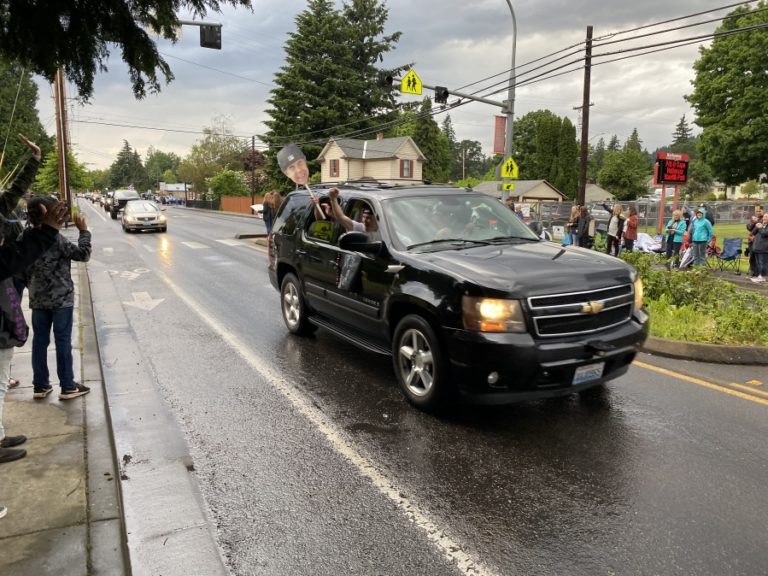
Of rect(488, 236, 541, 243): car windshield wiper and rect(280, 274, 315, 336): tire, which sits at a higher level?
rect(488, 236, 541, 243): car windshield wiper

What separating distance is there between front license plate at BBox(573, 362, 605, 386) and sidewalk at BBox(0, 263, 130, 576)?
3.15 meters

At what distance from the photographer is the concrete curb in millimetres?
6387

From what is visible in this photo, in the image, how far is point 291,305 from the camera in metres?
7.70

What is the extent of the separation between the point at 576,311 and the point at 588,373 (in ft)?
1.62

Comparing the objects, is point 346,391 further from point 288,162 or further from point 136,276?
point 136,276

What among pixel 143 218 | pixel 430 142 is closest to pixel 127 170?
pixel 430 142

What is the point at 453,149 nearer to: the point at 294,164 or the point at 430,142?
the point at 430,142

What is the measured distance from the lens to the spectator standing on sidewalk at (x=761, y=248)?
46.7ft

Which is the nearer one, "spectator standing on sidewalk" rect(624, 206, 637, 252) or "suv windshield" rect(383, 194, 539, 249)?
"suv windshield" rect(383, 194, 539, 249)

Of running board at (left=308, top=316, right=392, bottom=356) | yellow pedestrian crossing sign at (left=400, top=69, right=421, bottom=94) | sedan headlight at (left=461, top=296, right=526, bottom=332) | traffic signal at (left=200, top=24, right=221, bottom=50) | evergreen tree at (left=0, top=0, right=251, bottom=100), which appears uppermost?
yellow pedestrian crossing sign at (left=400, top=69, right=421, bottom=94)

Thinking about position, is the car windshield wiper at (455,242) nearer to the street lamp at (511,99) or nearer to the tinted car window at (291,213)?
the tinted car window at (291,213)

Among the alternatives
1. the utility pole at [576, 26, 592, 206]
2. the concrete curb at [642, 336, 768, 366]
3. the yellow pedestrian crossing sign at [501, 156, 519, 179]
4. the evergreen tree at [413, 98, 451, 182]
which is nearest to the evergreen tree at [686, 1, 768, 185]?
the utility pole at [576, 26, 592, 206]

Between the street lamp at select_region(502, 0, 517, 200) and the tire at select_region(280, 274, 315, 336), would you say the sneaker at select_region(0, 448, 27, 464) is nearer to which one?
the tire at select_region(280, 274, 315, 336)

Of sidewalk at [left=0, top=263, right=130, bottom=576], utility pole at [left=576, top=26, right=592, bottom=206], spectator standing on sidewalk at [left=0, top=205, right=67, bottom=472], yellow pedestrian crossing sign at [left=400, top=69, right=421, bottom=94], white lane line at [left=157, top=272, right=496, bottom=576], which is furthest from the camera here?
utility pole at [left=576, top=26, right=592, bottom=206]
